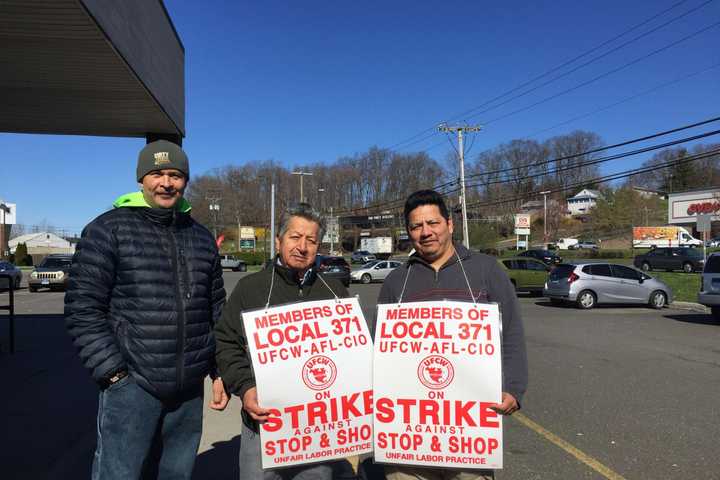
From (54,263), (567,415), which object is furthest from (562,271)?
(54,263)

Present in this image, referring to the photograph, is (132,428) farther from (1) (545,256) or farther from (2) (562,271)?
(1) (545,256)

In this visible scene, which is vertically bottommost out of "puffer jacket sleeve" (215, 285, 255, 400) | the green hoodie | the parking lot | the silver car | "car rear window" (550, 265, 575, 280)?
the parking lot

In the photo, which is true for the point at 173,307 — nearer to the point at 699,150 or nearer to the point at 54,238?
the point at 699,150

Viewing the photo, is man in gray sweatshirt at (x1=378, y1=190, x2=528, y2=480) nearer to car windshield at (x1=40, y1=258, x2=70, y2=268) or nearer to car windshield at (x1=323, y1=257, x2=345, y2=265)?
car windshield at (x1=40, y1=258, x2=70, y2=268)

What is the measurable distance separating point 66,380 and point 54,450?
283cm

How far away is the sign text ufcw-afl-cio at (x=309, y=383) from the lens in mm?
2570

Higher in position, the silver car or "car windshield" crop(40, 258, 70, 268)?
"car windshield" crop(40, 258, 70, 268)

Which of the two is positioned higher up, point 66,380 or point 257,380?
point 257,380

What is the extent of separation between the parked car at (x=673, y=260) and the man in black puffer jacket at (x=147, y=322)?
39774mm

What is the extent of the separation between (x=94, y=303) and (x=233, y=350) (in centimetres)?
67

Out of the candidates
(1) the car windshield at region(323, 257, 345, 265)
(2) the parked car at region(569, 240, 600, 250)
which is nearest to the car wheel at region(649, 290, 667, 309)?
(1) the car windshield at region(323, 257, 345, 265)

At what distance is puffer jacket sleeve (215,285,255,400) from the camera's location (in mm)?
2627

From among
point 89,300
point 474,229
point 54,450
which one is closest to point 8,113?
point 54,450

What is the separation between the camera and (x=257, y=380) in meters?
2.55
